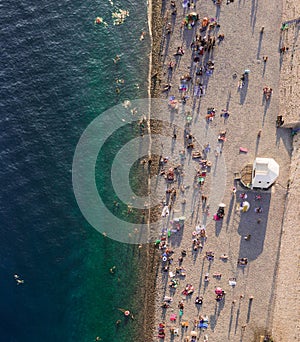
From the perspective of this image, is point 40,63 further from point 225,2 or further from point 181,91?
point 225,2

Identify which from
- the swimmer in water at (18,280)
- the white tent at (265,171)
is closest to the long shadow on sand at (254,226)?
the white tent at (265,171)

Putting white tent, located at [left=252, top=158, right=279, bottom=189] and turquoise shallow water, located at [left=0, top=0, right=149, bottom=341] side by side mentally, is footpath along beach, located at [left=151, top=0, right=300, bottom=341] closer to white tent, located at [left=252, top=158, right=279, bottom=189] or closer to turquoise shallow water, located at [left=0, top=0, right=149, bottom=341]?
white tent, located at [left=252, top=158, right=279, bottom=189]

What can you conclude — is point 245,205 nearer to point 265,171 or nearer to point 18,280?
point 265,171

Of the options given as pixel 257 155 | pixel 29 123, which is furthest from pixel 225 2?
pixel 29 123

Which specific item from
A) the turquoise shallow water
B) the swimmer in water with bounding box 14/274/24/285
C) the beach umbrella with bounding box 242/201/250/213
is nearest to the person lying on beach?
the turquoise shallow water

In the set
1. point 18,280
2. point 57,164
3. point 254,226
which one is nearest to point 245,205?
point 254,226

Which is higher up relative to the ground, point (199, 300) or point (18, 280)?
point (199, 300)
